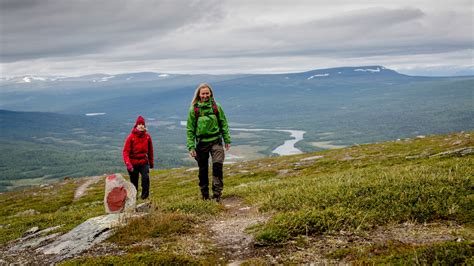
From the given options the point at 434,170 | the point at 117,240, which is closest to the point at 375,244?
the point at 117,240

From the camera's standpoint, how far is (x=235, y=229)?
12.0 metres

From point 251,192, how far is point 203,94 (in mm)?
5316

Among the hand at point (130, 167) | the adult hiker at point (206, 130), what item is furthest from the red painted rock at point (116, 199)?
the hand at point (130, 167)

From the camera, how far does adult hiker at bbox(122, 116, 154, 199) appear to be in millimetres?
19469

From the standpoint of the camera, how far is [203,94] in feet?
51.1

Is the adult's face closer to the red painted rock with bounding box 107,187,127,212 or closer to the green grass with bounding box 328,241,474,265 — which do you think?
the red painted rock with bounding box 107,187,127,212

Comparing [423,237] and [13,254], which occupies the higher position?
[423,237]

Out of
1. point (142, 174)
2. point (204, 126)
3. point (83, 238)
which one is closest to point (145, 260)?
point (83, 238)

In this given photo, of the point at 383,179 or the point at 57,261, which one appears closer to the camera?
the point at 57,261

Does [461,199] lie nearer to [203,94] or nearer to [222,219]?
[222,219]

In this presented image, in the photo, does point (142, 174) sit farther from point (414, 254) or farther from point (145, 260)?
point (414, 254)

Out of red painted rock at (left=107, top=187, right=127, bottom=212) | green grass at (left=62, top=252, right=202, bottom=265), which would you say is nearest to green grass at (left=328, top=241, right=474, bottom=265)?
green grass at (left=62, top=252, right=202, bottom=265)

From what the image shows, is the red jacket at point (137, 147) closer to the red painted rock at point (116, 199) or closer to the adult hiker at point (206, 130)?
the adult hiker at point (206, 130)

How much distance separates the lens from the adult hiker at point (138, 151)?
19469mm
